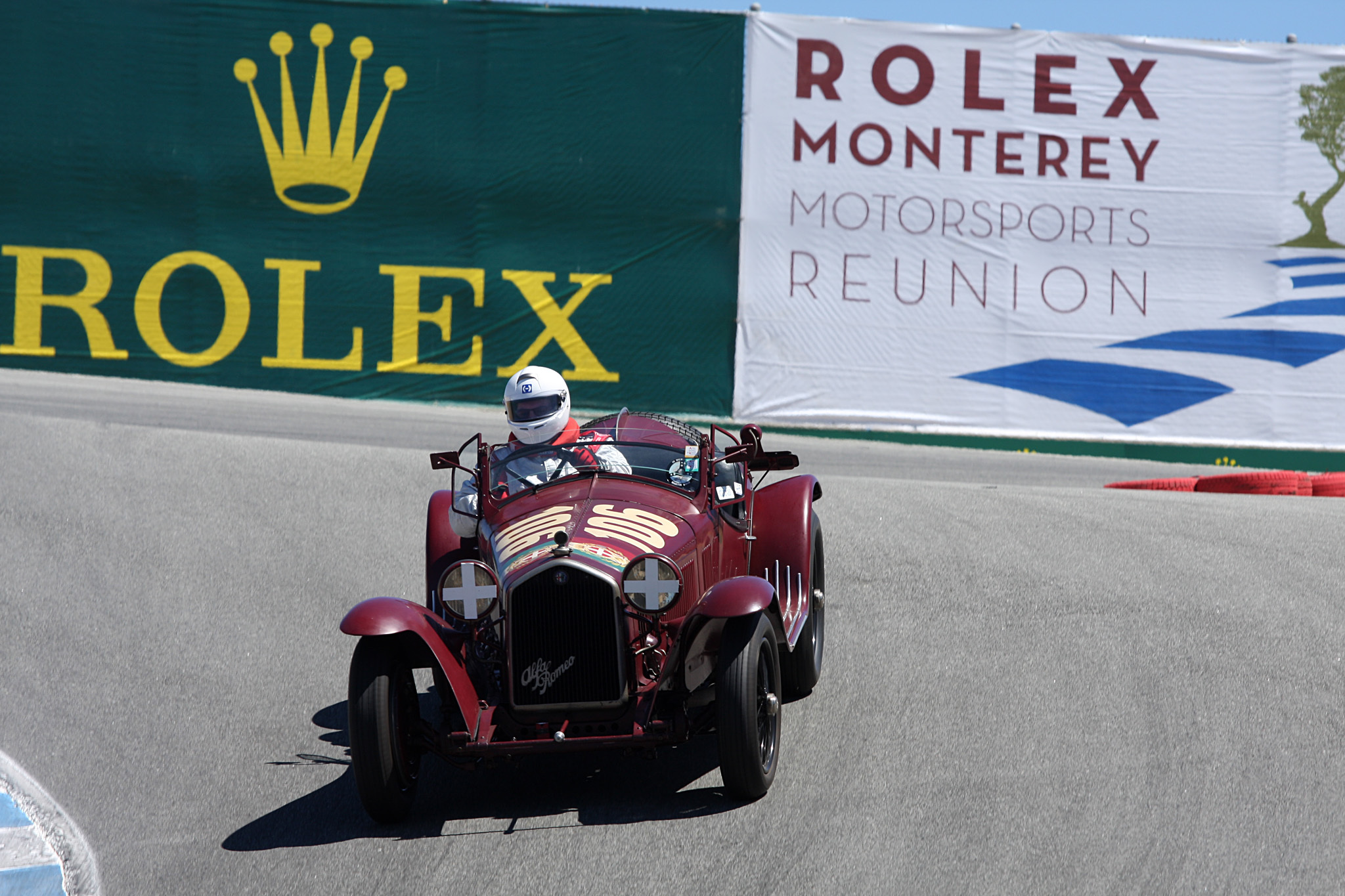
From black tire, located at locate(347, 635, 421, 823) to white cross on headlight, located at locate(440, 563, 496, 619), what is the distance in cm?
27

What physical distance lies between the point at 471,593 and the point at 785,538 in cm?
186

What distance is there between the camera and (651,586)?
4.94m

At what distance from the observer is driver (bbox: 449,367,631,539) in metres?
5.89

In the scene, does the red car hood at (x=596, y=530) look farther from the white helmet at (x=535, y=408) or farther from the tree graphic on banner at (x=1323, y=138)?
the tree graphic on banner at (x=1323, y=138)

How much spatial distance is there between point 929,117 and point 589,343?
4276 mm

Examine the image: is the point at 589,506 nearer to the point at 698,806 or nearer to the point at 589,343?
the point at 698,806

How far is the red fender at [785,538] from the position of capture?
629cm

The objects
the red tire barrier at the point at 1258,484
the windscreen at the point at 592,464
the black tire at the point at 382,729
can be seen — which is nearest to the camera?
the black tire at the point at 382,729

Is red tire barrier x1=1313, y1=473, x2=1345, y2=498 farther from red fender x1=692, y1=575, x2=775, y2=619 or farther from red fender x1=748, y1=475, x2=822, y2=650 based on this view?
red fender x1=692, y1=575, x2=775, y2=619

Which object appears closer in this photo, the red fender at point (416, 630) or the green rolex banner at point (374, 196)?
the red fender at point (416, 630)

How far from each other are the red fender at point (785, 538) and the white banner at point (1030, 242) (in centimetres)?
751

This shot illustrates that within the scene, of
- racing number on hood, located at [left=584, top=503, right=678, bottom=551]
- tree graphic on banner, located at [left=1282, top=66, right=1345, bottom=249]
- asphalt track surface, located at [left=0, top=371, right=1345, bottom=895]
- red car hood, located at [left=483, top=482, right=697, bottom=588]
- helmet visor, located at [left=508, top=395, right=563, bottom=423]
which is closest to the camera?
asphalt track surface, located at [left=0, top=371, right=1345, bottom=895]

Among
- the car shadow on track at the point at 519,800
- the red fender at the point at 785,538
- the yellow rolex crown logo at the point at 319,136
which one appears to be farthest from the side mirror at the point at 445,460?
the yellow rolex crown logo at the point at 319,136

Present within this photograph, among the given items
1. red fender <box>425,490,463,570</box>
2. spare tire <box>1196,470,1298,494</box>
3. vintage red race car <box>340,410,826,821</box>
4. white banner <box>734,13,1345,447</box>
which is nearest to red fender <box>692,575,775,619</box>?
vintage red race car <box>340,410,826,821</box>
